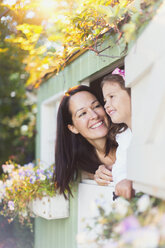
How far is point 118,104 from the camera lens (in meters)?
2.42

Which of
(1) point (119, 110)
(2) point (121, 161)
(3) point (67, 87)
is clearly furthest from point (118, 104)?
(3) point (67, 87)

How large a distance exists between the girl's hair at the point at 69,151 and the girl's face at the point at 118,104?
31.3 inches

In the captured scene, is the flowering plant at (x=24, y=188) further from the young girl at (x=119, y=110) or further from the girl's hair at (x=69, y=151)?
the young girl at (x=119, y=110)

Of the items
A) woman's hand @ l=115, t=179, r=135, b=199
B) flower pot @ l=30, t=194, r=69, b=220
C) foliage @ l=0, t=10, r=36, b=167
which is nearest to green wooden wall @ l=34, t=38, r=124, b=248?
flower pot @ l=30, t=194, r=69, b=220

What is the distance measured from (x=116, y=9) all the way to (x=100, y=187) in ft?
5.48

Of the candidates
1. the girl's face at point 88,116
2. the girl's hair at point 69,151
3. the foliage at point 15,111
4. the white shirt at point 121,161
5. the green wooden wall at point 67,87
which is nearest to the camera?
the white shirt at point 121,161

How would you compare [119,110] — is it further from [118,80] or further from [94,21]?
[94,21]

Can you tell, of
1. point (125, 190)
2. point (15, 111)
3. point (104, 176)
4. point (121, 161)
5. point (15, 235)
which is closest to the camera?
point (125, 190)

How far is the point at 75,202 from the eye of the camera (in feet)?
11.3

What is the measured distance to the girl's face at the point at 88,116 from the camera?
10.0 feet

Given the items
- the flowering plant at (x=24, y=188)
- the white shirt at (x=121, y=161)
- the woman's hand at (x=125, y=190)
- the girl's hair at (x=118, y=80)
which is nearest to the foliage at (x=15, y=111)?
the flowering plant at (x=24, y=188)

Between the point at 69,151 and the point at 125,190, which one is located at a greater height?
the point at 69,151

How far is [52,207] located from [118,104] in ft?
5.40

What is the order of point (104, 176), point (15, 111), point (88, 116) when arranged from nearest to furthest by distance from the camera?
point (104, 176) → point (88, 116) → point (15, 111)
